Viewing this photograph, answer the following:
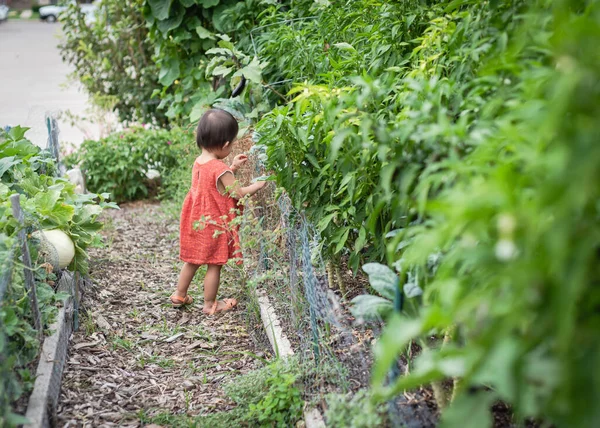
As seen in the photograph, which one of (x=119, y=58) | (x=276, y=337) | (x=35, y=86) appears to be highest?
(x=276, y=337)

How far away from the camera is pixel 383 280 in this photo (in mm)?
2283

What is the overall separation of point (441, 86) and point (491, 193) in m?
0.95

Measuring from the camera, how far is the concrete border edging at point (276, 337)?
263 centimetres

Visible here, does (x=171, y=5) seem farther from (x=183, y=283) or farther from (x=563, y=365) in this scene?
(x=563, y=365)

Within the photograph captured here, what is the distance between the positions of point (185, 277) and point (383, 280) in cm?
222

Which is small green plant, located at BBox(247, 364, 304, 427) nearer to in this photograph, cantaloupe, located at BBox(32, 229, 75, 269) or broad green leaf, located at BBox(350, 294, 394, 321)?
broad green leaf, located at BBox(350, 294, 394, 321)

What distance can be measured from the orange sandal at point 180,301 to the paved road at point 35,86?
3036 millimetres

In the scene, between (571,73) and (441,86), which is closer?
(571,73)

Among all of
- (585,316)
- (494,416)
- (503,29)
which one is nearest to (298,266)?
(494,416)

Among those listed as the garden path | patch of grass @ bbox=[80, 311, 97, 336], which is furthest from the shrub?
patch of grass @ bbox=[80, 311, 97, 336]

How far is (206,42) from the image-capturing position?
6758mm

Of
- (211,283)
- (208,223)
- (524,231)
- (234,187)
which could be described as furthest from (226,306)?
(524,231)

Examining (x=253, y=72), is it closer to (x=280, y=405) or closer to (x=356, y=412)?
(x=280, y=405)

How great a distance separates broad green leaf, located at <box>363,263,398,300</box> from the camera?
7.38ft
